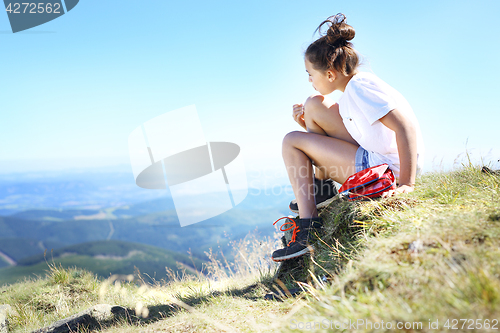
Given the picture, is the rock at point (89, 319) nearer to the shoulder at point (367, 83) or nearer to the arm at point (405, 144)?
the arm at point (405, 144)

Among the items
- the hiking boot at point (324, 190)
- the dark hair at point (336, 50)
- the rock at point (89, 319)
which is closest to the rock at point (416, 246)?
the hiking boot at point (324, 190)

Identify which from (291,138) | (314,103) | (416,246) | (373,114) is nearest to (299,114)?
(314,103)

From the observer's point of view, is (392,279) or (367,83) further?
(367,83)

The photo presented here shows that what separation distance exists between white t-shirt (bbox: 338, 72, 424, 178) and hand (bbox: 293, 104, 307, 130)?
54cm

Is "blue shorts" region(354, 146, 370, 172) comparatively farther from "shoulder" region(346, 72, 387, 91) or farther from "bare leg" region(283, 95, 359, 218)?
"shoulder" region(346, 72, 387, 91)

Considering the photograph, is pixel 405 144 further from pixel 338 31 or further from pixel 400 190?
pixel 338 31

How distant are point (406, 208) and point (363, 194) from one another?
29 centimetres

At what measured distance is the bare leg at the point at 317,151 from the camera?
8.09 feet

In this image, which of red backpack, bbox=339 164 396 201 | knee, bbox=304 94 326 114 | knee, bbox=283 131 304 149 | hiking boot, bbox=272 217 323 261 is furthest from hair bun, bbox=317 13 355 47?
hiking boot, bbox=272 217 323 261

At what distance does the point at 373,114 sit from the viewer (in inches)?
Answer: 81.4

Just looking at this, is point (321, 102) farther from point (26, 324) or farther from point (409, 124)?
point (26, 324)

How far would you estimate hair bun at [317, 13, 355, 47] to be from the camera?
8.30ft

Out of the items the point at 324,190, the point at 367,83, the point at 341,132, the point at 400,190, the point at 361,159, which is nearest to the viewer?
the point at 400,190

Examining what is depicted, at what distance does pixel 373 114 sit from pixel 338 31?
932mm
